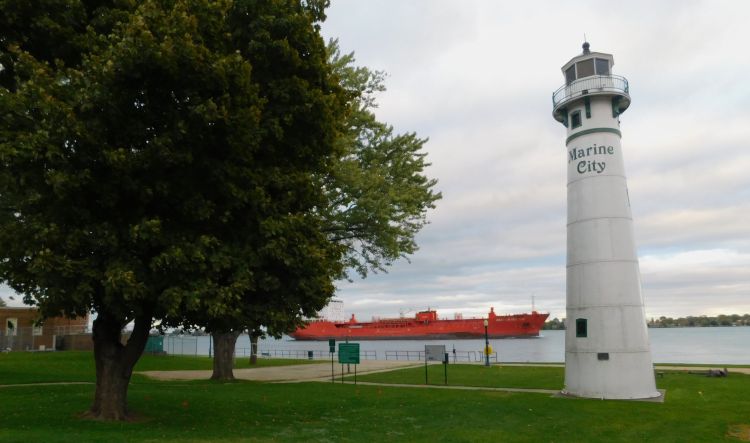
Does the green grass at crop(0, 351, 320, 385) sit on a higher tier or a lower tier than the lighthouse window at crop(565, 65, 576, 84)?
lower

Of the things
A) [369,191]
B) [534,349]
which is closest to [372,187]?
[369,191]

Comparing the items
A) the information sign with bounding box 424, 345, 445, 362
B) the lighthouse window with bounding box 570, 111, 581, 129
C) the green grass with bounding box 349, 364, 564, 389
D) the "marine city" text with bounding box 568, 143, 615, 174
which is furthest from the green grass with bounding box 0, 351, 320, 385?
the lighthouse window with bounding box 570, 111, 581, 129

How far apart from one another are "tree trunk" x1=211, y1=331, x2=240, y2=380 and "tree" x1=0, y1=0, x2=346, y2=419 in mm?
12947

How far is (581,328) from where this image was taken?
19719mm

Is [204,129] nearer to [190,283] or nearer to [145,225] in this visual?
[145,225]

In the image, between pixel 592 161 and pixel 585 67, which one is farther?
pixel 585 67

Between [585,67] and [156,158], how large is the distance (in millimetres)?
15547

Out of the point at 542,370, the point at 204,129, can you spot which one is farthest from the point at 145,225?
the point at 542,370

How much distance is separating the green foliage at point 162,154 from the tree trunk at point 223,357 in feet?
44.9

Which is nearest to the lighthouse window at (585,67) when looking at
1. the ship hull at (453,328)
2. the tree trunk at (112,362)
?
the tree trunk at (112,362)

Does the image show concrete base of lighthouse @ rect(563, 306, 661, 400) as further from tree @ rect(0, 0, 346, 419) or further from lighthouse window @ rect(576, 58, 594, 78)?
tree @ rect(0, 0, 346, 419)

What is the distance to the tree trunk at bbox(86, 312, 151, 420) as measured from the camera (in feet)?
43.4

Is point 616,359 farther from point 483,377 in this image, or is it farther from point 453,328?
point 453,328

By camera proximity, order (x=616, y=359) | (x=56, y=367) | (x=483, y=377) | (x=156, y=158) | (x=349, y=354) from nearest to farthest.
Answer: (x=156, y=158) → (x=616, y=359) → (x=349, y=354) → (x=483, y=377) → (x=56, y=367)
